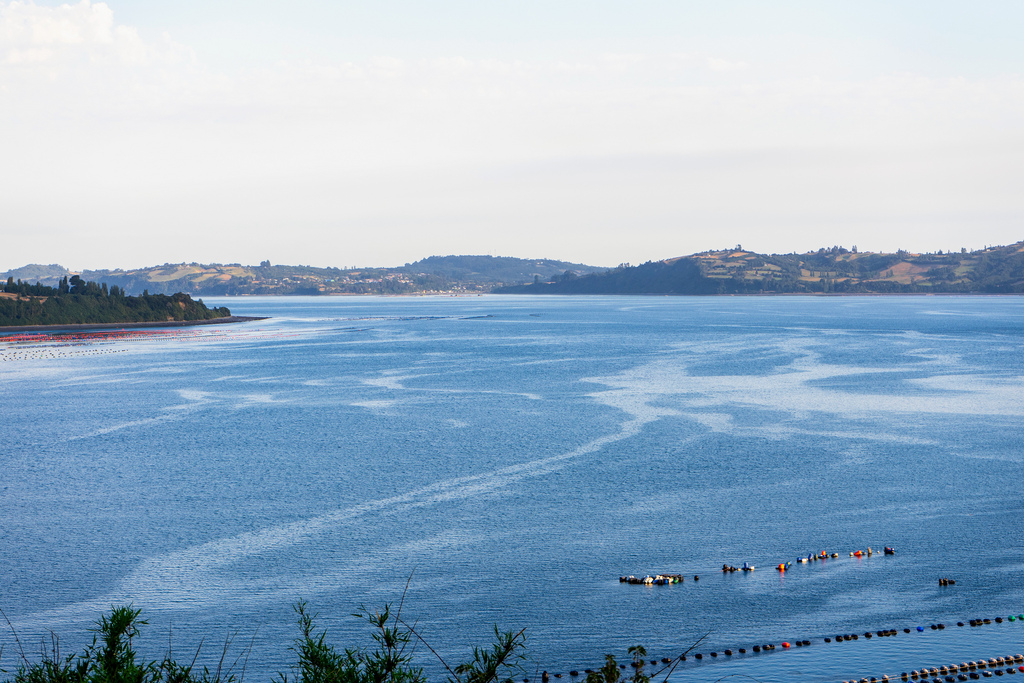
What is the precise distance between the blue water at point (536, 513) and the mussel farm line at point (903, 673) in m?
0.38

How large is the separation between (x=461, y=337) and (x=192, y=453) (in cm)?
11660

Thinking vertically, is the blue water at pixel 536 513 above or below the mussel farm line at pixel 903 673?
above

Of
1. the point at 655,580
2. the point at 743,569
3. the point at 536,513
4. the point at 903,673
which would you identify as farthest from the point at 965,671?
the point at 536,513

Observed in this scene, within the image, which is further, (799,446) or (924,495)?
(799,446)

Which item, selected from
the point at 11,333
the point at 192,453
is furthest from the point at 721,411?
the point at 11,333

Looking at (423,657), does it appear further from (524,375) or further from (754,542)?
(524,375)

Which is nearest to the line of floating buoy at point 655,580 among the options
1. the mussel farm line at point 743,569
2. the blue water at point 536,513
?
the mussel farm line at point 743,569

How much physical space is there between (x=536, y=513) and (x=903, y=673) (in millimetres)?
20100

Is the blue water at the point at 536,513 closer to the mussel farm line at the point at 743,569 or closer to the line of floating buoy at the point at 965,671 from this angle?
the mussel farm line at the point at 743,569

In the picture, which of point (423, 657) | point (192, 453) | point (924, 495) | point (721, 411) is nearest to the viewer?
point (423, 657)

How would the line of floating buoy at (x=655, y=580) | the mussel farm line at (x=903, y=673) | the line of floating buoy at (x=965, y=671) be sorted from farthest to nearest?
the line of floating buoy at (x=655, y=580) < the mussel farm line at (x=903, y=673) < the line of floating buoy at (x=965, y=671)

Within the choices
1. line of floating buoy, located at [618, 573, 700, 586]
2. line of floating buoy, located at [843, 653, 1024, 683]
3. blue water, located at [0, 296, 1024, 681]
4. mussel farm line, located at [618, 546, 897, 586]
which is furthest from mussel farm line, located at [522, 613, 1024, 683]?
line of floating buoy, located at [618, 573, 700, 586]

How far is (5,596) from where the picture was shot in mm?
32281

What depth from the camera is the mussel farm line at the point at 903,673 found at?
26.0 meters
